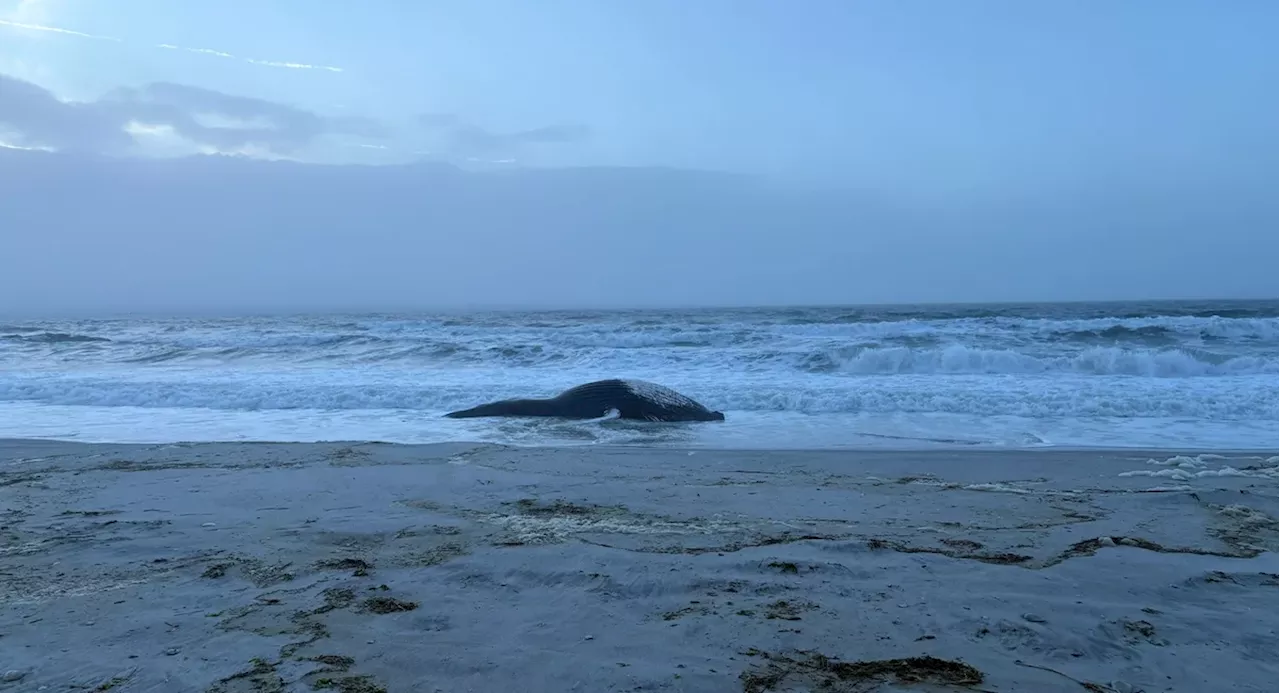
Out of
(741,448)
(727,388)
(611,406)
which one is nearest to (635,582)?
(741,448)

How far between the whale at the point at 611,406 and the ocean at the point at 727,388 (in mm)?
460

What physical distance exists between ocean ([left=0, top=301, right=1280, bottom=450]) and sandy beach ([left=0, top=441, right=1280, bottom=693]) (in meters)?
2.56

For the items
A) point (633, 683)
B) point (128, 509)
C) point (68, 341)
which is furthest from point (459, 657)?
point (68, 341)

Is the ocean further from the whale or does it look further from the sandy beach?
the sandy beach

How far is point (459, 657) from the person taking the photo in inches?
106

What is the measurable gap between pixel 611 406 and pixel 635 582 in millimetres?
6977

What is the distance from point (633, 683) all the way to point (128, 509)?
4.08 meters

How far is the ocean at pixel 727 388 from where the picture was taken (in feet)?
28.7

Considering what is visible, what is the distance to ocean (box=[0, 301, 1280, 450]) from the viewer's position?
8750 mm

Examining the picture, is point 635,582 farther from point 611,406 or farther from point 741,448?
point 611,406

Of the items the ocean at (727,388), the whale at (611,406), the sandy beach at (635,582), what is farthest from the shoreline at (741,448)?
the whale at (611,406)

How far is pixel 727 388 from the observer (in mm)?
12344

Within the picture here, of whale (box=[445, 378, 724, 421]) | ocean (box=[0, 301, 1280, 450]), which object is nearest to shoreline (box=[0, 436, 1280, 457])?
ocean (box=[0, 301, 1280, 450])

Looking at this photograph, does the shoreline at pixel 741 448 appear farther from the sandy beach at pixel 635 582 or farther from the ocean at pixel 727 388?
the sandy beach at pixel 635 582
